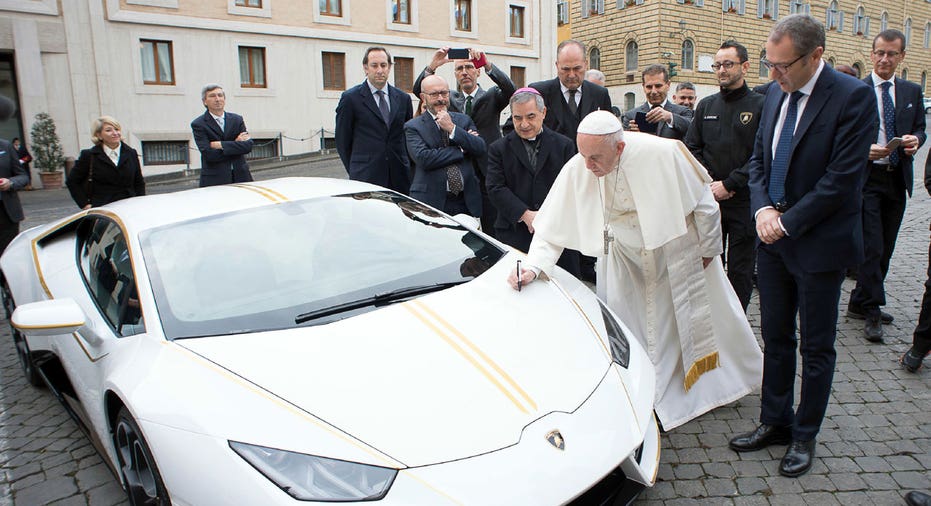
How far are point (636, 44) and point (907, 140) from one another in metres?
39.0

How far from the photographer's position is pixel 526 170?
4.55 m

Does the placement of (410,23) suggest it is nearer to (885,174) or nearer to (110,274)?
(885,174)

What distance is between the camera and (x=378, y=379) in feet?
7.09

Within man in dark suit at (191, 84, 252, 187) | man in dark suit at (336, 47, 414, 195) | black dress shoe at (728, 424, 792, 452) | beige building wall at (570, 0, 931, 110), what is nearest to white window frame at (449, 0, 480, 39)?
beige building wall at (570, 0, 931, 110)

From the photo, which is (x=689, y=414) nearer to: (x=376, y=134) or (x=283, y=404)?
(x=283, y=404)

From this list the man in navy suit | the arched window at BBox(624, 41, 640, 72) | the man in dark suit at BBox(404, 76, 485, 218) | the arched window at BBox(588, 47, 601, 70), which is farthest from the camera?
the arched window at BBox(588, 47, 601, 70)

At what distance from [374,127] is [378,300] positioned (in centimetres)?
370

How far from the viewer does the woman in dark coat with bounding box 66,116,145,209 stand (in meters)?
6.48

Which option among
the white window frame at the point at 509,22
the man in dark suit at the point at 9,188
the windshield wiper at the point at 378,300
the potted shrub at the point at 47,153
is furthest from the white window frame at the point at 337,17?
the windshield wiper at the point at 378,300

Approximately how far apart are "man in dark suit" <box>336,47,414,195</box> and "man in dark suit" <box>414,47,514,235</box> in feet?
1.00

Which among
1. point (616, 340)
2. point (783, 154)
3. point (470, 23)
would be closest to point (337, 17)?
point (470, 23)

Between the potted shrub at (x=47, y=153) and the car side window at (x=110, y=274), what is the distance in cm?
1826

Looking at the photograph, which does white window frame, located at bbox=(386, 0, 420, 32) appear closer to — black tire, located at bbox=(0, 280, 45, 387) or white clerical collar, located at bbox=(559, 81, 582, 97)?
white clerical collar, located at bbox=(559, 81, 582, 97)

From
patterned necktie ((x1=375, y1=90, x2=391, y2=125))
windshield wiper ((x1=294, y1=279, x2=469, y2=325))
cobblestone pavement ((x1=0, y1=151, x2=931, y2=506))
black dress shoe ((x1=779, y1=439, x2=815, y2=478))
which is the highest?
patterned necktie ((x1=375, y1=90, x2=391, y2=125))
